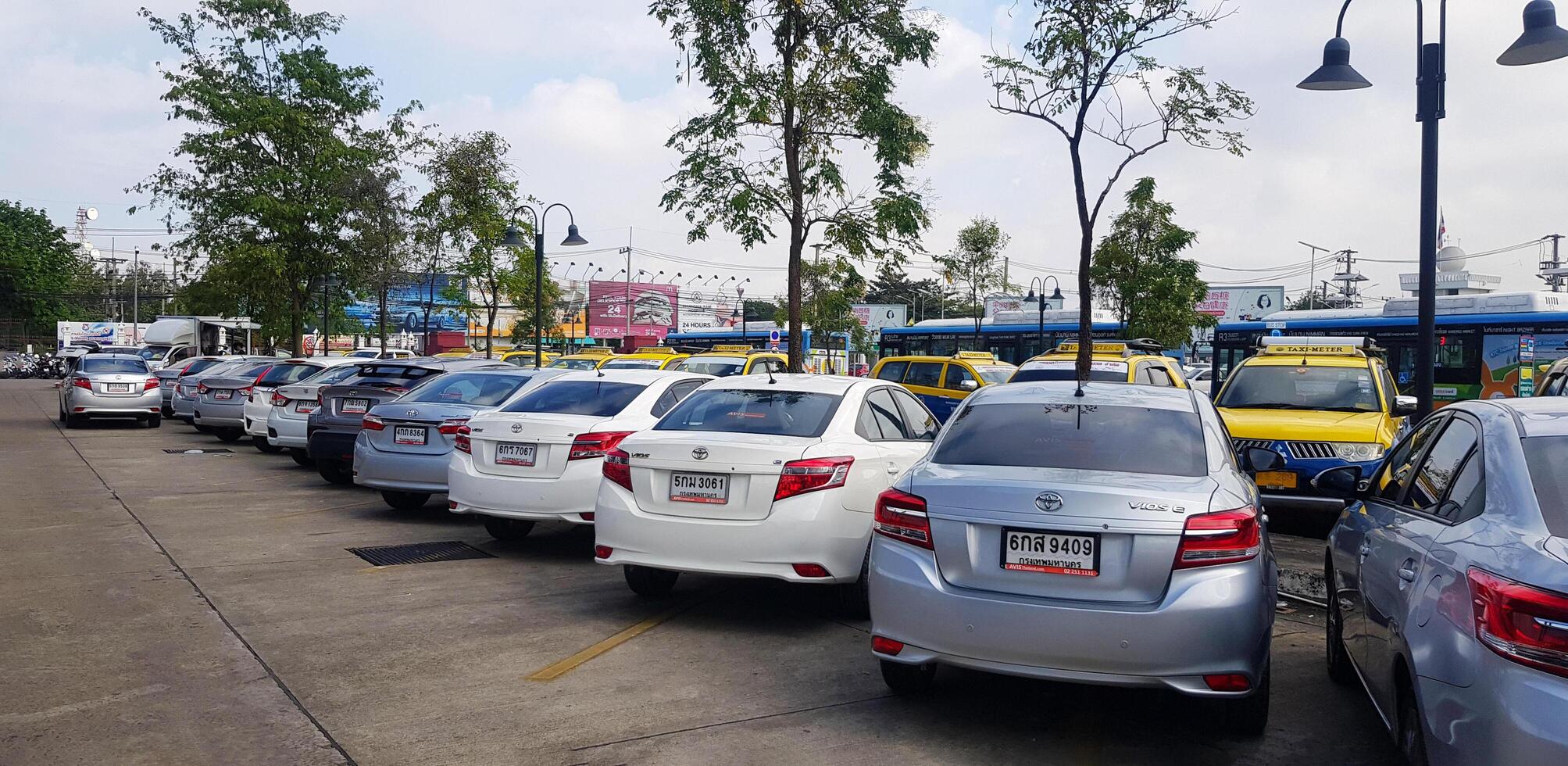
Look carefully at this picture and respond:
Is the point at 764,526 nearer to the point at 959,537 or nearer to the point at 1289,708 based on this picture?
the point at 959,537

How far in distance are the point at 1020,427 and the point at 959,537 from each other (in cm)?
105

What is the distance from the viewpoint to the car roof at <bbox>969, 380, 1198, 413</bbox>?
576cm

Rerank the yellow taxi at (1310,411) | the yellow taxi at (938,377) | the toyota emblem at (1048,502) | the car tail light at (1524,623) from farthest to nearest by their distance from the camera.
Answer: the yellow taxi at (938,377) < the yellow taxi at (1310,411) < the toyota emblem at (1048,502) < the car tail light at (1524,623)

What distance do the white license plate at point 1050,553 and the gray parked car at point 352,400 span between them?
28.9 ft

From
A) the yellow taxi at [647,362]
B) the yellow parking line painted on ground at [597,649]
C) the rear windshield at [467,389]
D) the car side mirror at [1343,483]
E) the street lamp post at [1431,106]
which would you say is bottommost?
the yellow parking line painted on ground at [597,649]

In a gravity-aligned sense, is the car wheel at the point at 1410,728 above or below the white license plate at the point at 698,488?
below

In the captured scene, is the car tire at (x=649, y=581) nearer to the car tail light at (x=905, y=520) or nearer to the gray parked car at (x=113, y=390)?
the car tail light at (x=905, y=520)

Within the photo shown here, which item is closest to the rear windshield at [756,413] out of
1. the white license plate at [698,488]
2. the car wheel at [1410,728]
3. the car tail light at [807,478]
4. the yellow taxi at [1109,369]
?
the car tail light at [807,478]

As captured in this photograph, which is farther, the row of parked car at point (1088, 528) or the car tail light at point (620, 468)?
the car tail light at point (620, 468)

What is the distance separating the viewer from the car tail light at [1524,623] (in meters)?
2.99

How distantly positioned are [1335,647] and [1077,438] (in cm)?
181

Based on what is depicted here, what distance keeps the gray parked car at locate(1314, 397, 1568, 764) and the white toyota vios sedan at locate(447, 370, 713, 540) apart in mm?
5432

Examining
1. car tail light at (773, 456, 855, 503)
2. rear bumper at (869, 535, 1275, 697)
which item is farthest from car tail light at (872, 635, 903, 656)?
car tail light at (773, 456, 855, 503)

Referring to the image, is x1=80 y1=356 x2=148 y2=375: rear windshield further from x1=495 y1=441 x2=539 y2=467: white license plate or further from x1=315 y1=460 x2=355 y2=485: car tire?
x1=495 y1=441 x2=539 y2=467: white license plate
